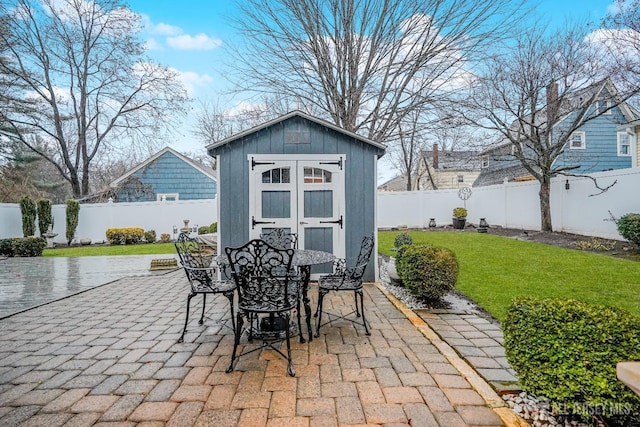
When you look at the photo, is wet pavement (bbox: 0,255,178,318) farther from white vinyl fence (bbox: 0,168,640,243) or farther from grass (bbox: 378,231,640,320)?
grass (bbox: 378,231,640,320)

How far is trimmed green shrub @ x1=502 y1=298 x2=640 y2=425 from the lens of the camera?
1.67m

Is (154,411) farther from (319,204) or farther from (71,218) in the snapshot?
(71,218)

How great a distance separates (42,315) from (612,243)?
1092cm

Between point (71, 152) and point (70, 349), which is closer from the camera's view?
point (70, 349)

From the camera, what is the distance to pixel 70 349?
2918 millimetres

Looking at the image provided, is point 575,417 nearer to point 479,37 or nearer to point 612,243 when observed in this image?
A: point 612,243

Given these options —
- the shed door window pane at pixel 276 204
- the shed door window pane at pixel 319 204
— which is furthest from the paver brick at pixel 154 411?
the shed door window pane at pixel 319 204

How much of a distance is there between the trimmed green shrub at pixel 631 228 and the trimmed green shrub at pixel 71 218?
55.2 feet

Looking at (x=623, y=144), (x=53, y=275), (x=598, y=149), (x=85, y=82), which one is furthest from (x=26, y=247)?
(x=623, y=144)

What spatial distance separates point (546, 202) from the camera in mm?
10453

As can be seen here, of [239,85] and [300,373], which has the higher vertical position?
[239,85]

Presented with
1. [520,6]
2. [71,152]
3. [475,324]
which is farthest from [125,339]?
[71,152]

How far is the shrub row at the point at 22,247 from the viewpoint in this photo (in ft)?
32.2

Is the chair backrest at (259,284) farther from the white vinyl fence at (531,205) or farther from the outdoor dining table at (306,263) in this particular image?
the white vinyl fence at (531,205)
